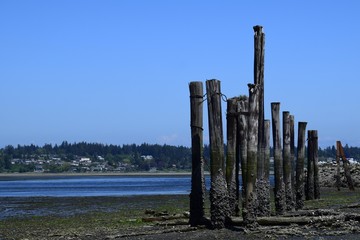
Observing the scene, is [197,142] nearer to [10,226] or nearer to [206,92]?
[206,92]

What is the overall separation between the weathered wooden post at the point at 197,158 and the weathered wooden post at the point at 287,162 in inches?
233

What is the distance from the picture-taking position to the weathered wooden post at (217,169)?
1891 centimetres

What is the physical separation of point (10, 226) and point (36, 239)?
22.9ft

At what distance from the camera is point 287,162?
26953 mm

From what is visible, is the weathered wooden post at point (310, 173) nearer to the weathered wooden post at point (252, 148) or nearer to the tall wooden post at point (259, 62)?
the tall wooden post at point (259, 62)

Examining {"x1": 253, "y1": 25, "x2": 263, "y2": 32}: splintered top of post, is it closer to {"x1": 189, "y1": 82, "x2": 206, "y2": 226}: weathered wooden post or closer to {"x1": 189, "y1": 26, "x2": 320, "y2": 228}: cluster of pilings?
{"x1": 189, "y1": 26, "x2": 320, "y2": 228}: cluster of pilings

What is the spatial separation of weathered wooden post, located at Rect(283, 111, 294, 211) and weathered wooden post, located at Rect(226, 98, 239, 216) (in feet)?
18.4

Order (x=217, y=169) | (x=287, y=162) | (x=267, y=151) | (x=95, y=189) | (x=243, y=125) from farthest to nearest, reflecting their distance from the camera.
Answer: (x=95, y=189) < (x=287, y=162) < (x=267, y=151) < (x=243, y=125) < (x=217, y=169)

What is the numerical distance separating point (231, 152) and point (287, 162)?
8032 millimetres

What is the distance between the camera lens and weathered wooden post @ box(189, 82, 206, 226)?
19.7 m

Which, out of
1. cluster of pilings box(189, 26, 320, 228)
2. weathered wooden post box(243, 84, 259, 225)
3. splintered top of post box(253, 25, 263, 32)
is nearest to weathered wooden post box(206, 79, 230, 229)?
cluster of pilings box(189, 26, 320, 228)

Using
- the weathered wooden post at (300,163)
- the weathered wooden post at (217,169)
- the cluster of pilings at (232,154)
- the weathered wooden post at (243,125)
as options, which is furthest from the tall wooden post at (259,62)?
the weathered wooden post at (300,163)

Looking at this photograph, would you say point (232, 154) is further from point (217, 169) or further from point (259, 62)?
Answer: point (259, 62)

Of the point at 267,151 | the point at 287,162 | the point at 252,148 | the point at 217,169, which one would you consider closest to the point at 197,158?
the point at 217,169
